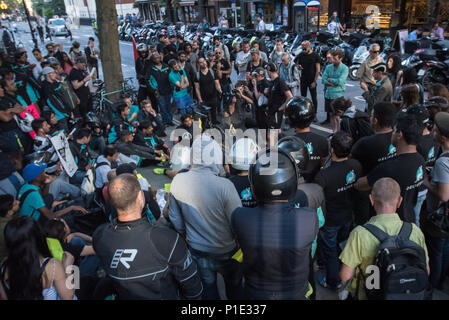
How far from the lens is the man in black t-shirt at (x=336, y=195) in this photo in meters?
2.70

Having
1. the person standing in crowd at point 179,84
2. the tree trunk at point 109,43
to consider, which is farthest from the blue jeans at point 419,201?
the tree trunk at point 109,43

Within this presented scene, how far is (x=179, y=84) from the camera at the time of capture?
7164mm

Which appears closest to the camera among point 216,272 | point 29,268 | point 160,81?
point 29,268

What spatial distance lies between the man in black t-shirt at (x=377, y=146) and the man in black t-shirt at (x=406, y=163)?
38 cm

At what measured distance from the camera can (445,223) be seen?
8.36 feet

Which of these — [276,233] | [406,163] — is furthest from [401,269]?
[406,163]

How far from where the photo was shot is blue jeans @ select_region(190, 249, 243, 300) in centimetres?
245

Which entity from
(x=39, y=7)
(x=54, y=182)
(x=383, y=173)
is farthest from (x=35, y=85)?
(x=39, y=7)

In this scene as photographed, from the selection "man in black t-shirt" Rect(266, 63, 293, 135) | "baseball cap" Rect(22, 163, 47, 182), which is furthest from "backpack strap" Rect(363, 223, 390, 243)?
"man in black t-shirt" Rect(266, 63, 293, 135)

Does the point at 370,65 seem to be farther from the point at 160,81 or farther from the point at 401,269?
the point at 401,269

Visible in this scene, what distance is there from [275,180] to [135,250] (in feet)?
2.94

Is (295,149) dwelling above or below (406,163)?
above
